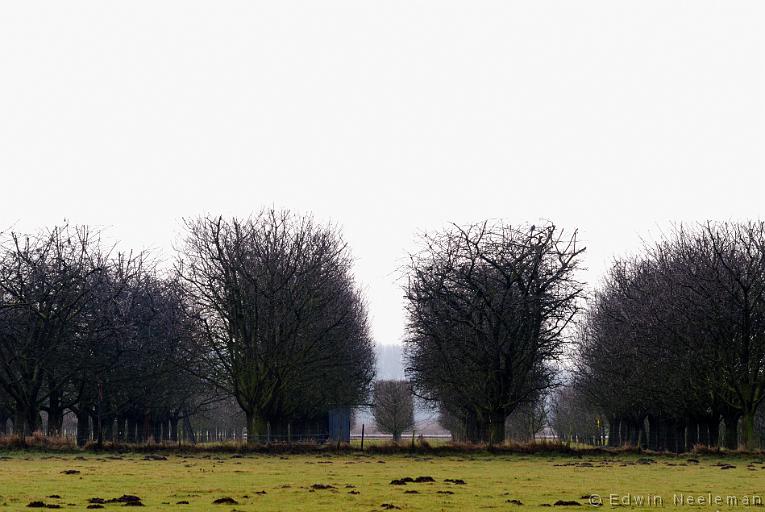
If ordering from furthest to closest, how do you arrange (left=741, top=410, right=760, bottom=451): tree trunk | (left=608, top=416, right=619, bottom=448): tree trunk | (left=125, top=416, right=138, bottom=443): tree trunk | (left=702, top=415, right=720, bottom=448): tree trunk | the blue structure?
1. (left=608, top=416, right=619, bottom=448): tree trunk
2. the blue structure
3. (left=125, top=416, right=138, bottom=443): tree trunk
4. (left=702, top=415, right=720, bottom=448): tree trunk
5. (left=741, top=410, right=760, bottom=451): tree trunk

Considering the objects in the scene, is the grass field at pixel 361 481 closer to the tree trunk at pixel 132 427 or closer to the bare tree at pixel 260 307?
the bare tree at pixel 260 307

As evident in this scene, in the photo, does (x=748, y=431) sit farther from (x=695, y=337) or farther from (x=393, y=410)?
(x=393, y=410)

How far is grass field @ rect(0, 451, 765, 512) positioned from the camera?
24297 millimetres

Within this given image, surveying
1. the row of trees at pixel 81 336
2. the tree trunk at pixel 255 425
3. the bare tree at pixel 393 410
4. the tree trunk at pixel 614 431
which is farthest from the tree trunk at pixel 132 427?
the bare tree at pixel 393 410

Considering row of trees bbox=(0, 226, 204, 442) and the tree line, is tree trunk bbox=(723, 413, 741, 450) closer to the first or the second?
the tree line

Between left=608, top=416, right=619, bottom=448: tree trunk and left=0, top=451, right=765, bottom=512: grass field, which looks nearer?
left=0, top=451, right=765, bottom=512: grass field

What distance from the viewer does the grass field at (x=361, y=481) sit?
79.7 ft

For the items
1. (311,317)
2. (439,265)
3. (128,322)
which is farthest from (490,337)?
(128,322)

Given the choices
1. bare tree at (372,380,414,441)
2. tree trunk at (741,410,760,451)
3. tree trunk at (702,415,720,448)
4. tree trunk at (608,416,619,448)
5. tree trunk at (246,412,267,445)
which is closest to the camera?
tree trunk at (741,410,760,451)

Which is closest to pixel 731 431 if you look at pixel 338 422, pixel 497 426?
pixel 497 426

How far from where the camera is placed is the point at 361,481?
31.3 m

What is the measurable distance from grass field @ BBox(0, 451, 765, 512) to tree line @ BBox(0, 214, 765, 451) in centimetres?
1029

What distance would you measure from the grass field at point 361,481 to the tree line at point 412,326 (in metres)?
10.3

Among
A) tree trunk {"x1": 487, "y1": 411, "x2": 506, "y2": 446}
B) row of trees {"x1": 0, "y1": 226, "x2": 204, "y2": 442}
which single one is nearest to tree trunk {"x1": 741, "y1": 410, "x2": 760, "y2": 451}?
tree trunk {"x1": 487, "y1": 411, "x2": 506, "y2": 446}
